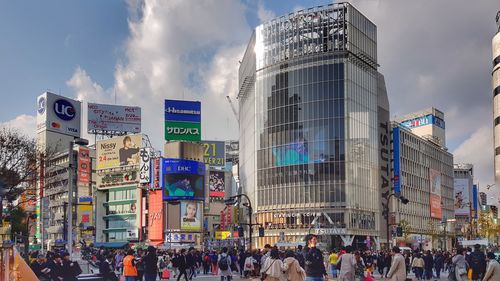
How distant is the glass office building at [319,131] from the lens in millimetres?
88125

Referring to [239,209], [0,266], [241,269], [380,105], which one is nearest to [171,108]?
[239,209]

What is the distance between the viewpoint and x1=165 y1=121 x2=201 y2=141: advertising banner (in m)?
109

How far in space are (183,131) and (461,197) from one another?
68.5 meters

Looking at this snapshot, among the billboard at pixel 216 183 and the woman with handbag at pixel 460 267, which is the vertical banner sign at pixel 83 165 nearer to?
the billboard at pixel 216 183

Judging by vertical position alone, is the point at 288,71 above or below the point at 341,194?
above

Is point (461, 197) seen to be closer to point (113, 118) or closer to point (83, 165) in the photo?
point (113, 118)

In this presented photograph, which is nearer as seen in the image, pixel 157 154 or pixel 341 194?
pixel 341 194

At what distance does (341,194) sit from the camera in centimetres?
8769

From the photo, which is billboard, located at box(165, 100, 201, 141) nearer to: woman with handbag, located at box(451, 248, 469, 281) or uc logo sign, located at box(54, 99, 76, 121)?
uc logo sign, located at box(54, 99, 76, 121)

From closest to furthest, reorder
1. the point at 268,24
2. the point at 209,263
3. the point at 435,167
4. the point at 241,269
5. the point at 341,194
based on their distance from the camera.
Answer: the point at 241,269 → the point at 209,263 → the point at 341,194 → the point at 268,24 → the point at 435,167

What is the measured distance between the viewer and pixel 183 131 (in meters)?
110

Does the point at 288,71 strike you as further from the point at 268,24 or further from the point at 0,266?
the point at 0,266

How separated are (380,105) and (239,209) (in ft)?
106

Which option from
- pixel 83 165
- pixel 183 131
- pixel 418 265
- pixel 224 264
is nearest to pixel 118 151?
pixel 83 165
